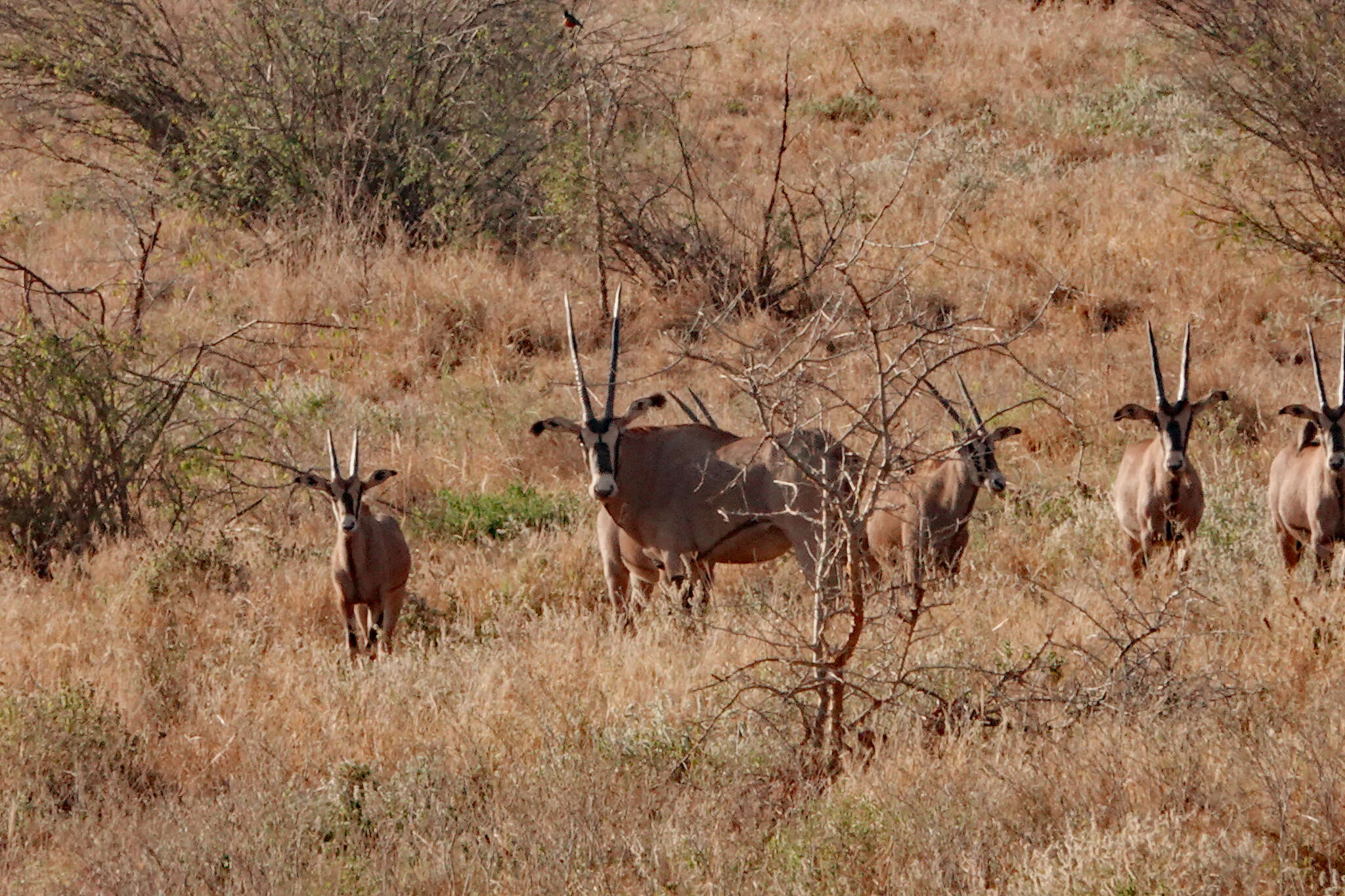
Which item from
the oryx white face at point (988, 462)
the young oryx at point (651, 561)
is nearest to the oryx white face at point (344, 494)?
the young oryx at point (651, 561)

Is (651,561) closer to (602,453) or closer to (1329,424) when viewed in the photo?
(602,453)

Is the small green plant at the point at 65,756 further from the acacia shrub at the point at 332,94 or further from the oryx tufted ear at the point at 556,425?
the acacia shrub at the point at 332,94

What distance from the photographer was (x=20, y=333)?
9.77m

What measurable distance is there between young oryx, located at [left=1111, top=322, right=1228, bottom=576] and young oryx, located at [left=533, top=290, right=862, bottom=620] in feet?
6.79

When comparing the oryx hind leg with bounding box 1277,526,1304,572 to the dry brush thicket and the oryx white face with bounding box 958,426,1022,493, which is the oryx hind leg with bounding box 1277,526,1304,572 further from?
the oryx white face with bounding box 958,426,1022,493

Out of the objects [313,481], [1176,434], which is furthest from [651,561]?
[1176,434]

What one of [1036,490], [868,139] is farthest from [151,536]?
[868,139]

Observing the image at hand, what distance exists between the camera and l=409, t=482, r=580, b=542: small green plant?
34.1 feet

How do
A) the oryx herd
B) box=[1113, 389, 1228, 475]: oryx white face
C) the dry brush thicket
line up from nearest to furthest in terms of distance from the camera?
the dry brush thicket < the oryx herd < box=[1113, 389, 1228, 475]: oryx white face

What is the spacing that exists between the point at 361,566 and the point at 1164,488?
16.0ft

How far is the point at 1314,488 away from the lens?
9.20 m

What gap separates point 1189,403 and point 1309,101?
6534mm

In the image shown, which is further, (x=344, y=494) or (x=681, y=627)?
(x=344, y=494)

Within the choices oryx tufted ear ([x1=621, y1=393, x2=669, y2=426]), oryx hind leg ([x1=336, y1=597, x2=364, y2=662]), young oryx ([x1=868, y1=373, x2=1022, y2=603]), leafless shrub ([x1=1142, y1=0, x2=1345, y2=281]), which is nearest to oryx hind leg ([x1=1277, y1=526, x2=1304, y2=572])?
young oryx ([x1=868, y1=373, x2=1022, y2=603])
